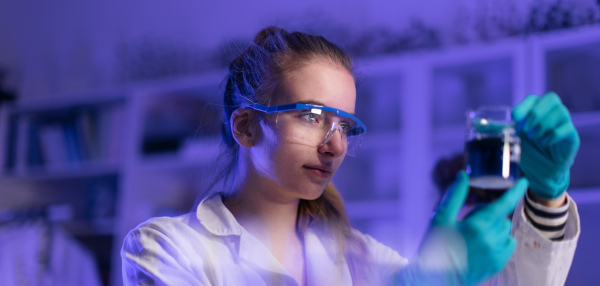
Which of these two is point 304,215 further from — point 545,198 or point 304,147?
point 545,198

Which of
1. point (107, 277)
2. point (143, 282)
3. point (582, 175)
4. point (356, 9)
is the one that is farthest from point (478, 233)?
point (107, 277)

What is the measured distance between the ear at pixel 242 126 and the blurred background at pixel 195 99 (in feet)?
1.94

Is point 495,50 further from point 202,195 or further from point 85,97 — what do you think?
point 85,97

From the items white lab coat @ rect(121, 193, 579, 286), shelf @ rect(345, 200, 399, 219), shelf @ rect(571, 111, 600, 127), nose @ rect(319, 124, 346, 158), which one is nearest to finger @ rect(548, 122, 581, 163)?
white lab coat @ rect(121, 193, 579, 286)

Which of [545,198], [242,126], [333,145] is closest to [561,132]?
[545,198]

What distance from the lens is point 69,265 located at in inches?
106

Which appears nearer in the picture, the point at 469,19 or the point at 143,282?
the point at 143,282

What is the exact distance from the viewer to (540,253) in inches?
37.7

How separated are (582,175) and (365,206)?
83 centimetres

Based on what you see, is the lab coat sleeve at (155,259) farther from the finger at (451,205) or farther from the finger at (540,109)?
the finger at (540,109)

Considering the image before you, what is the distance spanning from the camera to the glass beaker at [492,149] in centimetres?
90

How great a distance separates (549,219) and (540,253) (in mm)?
58

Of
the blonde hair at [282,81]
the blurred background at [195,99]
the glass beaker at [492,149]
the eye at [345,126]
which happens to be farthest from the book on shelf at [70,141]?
the glass beaker at [492,149]

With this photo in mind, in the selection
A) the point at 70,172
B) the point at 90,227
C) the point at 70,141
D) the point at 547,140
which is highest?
the point at 547,140
